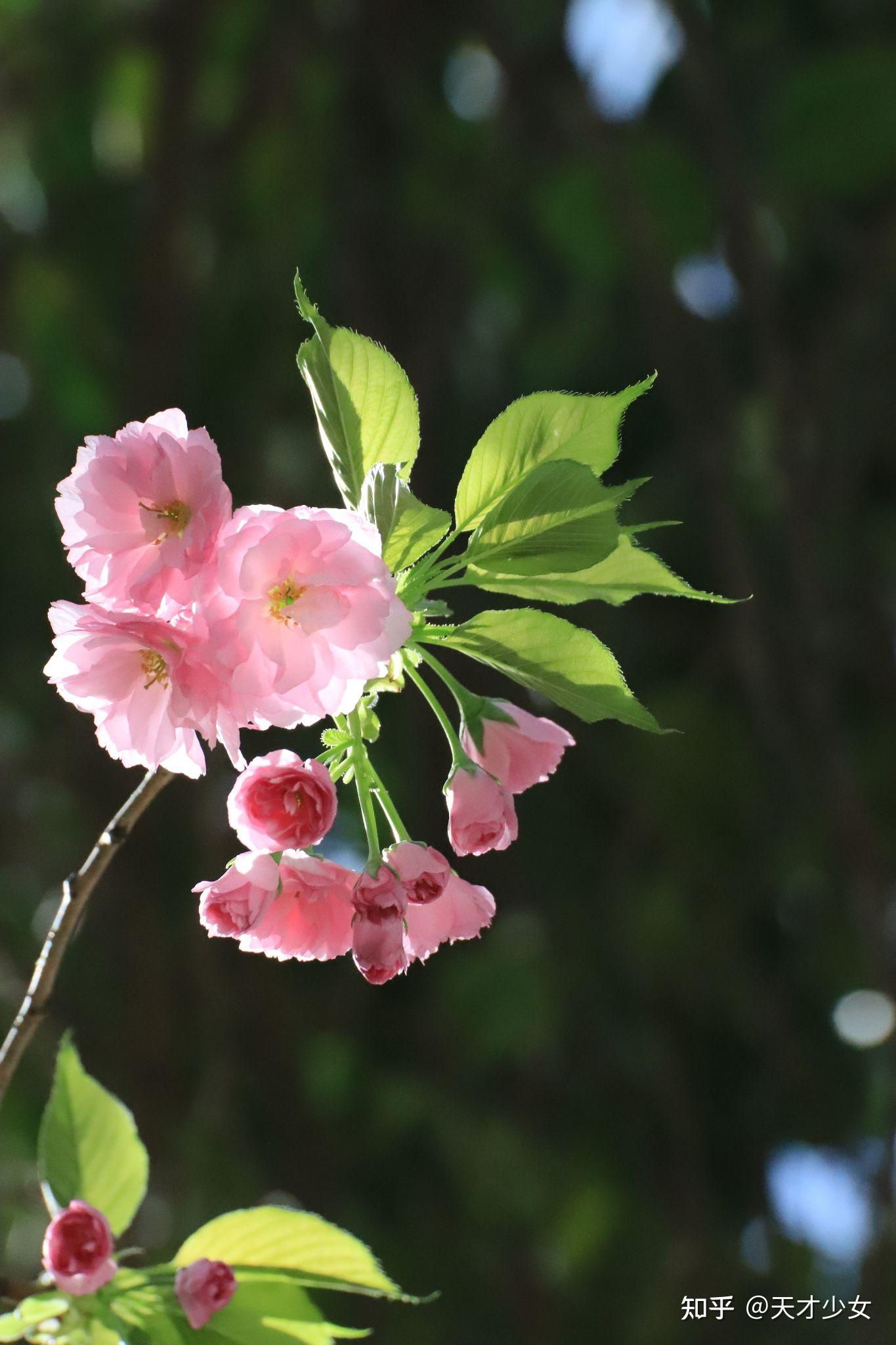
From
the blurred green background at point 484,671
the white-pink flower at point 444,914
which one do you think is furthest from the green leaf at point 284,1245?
the blurred green background at point 484,671

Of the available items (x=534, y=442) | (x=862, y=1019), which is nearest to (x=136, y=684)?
(x=534, y=442)

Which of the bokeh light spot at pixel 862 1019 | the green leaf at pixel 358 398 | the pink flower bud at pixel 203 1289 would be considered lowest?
the bokeh light spot at pixel 862 1019

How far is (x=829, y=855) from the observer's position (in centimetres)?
250

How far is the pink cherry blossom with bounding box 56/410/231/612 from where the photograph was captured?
0.58 m

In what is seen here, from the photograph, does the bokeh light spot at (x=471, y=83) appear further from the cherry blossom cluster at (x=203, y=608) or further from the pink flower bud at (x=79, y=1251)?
the pink flower bud at (x=79, y=1251)

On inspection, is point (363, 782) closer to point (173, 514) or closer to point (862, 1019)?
point (173, 514)

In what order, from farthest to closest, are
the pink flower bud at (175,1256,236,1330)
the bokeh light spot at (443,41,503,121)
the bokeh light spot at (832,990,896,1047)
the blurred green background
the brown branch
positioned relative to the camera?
the bokeh light spot at (443,41,503,121) < the blurred green background < the bokeh light spot at (832,990,896,1047) < the pink flower bud at (175,1256,236,1330) < the brown branch

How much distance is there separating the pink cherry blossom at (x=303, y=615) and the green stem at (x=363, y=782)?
0.04 m

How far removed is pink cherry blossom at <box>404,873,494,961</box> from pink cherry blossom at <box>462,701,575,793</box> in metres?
0.06

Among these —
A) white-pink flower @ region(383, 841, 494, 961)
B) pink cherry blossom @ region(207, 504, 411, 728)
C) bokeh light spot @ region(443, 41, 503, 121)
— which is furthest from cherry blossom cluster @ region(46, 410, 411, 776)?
bokeh light spot @ region(443, 41, 503, 121)

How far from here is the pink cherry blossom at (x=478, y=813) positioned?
625 millimetres

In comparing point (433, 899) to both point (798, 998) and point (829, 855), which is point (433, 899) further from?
point (798, 998)

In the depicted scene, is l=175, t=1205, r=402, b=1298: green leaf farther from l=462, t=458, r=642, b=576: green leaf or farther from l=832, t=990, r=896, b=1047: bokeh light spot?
l=832, t=990, r=896, b=1047: bokeh light spot

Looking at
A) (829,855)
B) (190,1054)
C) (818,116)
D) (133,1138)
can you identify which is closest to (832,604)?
(829,855)
